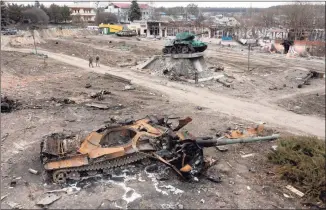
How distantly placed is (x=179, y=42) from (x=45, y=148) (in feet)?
62.1

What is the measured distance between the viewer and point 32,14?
2670 inches

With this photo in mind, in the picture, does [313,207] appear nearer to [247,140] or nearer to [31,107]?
[247,140]

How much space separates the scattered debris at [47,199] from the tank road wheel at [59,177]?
612 millimetres

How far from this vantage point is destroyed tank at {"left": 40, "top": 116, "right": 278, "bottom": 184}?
32.7ft

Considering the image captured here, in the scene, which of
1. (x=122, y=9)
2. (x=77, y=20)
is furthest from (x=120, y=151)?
(x=122, y=9)

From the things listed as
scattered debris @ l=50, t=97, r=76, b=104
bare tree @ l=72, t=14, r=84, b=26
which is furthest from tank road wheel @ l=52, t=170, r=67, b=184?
bare tree @ l=72, t=14, r=84, b=26

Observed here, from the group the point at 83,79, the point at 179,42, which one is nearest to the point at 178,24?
the point at 179,42

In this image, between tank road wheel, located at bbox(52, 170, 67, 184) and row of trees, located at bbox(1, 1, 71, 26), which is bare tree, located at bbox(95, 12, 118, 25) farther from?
tank road wheel, located at bbox(52, 170, 67, 184)

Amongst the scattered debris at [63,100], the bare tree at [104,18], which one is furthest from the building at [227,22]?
the scattered debris at [63,100]

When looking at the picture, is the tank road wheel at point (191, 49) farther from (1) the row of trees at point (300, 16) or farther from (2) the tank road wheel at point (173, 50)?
(1) the row of trees at point (300, 16)

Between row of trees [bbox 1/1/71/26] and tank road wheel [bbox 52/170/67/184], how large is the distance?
58.2 m

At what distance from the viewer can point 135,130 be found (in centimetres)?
1120

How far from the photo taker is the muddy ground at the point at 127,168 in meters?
9.20

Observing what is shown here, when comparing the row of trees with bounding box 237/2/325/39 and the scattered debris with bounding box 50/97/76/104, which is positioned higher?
the row of trees with bounding box 237/2/325/39
